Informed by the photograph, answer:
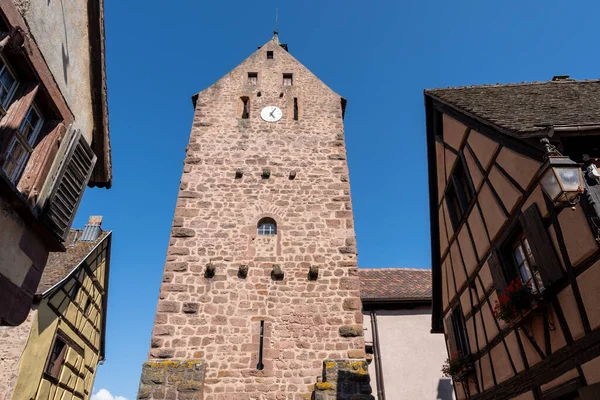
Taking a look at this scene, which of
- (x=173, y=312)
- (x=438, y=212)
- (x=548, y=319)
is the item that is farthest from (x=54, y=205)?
(x=438, y=212)

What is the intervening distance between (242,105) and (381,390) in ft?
26.1

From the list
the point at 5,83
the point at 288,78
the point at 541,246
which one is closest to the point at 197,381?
the point at 5,83

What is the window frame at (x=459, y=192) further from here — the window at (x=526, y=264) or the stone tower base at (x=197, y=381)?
the stone tower base at (x=197, y=381)

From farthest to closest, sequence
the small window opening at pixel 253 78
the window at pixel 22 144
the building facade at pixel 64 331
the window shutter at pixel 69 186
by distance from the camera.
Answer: the small window opening at pixel 253 78
the building facade at pixel 64 331
the window shutter at pixel 69 186
the window at pixel 22 144

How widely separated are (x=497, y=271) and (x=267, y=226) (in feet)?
15.1

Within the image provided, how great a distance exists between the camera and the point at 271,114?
33.5ft

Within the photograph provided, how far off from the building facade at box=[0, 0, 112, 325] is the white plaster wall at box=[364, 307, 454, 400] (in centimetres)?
807

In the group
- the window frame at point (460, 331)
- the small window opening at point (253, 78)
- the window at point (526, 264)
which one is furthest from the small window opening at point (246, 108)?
the window at point (526, 264)

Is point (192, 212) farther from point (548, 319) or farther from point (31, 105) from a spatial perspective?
point (548, 319)

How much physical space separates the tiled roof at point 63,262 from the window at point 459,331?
906 centimetres

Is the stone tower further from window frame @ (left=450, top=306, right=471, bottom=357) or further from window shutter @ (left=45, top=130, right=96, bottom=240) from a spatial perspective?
window shutter @ (left=45, top=130, right=96, bottom=240)

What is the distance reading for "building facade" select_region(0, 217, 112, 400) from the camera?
857 cm

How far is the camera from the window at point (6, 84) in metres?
4.20

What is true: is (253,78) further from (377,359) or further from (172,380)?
(377,359)
